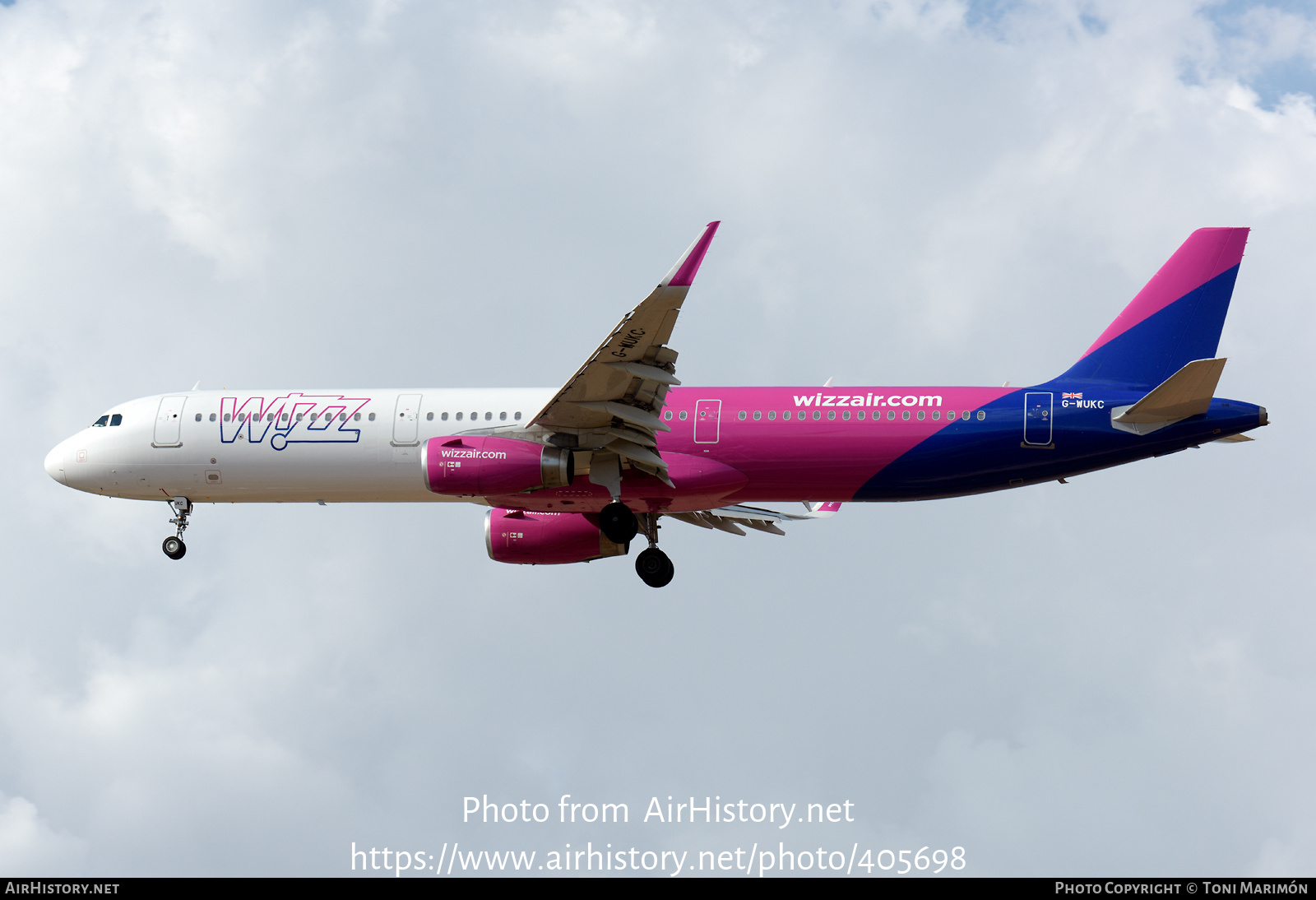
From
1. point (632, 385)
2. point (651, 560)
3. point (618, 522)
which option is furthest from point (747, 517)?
point (632, 385)

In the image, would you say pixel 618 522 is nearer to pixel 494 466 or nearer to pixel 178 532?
pixel 494 466

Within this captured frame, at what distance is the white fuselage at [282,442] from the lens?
29.1m

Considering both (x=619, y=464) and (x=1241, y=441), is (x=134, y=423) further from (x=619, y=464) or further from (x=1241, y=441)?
(x=1241, y=441)

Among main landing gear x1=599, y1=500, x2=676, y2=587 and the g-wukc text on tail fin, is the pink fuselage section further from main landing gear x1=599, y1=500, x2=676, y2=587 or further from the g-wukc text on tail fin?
the g-wukc text on tail fin

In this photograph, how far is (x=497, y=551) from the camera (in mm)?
31984

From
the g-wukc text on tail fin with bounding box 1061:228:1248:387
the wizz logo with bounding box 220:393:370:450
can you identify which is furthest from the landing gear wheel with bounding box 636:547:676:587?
the g-wukc text on tail fin with bounding box 1061:228:1248:387

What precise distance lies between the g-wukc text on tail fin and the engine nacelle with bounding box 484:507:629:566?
1092 cm

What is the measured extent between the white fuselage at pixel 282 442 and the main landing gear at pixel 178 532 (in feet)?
0.83

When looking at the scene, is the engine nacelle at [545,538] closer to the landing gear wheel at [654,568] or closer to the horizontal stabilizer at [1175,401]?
the landing gear wheel at [654,568]

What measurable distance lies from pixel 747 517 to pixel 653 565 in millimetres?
3664

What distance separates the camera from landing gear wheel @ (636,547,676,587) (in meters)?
30.2

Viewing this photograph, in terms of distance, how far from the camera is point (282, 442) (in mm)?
29547

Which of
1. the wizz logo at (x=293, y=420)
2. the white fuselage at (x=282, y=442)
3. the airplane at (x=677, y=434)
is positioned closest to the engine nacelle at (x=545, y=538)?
the airplane at (x=677, y=434)

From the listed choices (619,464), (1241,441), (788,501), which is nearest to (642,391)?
(619,464)
